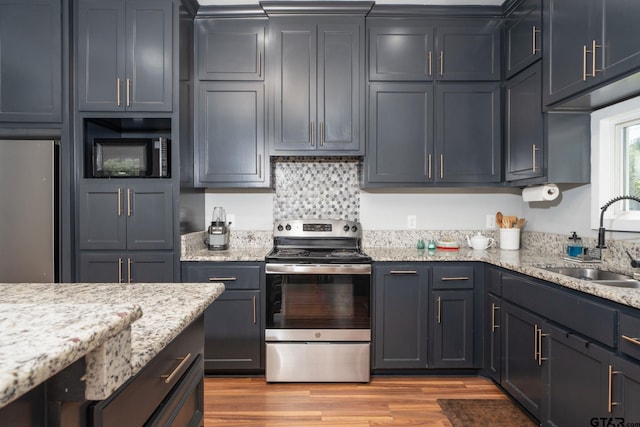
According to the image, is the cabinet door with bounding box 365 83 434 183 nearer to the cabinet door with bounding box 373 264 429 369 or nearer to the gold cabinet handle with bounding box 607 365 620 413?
the cabinet door with bounding box 373 264 429 369

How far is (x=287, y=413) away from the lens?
2.22 m

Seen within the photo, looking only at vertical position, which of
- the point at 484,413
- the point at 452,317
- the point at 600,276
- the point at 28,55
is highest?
the point at 28,55

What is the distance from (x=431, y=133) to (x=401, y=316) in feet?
4.54

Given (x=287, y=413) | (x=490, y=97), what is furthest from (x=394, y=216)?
(x=287, y=413)

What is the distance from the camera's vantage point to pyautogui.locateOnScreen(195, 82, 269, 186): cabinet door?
2.83 m

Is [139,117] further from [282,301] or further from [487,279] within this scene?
[487,279]

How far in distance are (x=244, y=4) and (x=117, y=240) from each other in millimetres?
1945

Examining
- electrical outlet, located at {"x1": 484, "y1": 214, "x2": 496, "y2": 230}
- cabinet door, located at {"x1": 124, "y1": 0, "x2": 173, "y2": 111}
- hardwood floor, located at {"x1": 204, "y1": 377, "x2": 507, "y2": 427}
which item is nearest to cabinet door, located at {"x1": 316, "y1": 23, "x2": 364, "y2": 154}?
cabinet door, located at {"x1": 124, "y1": 0, "x2": 173, "y2": 111}

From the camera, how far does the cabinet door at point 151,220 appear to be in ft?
8.48

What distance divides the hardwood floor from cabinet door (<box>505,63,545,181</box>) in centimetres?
151

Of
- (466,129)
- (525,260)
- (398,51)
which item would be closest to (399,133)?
(466,129)

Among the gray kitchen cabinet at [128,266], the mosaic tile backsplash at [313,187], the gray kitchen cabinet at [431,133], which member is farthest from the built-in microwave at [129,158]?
the gray kitchen cabinet at [431,133]

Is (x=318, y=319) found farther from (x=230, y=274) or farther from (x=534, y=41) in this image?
(x=534, y=41)

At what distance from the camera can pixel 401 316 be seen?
2623mm
